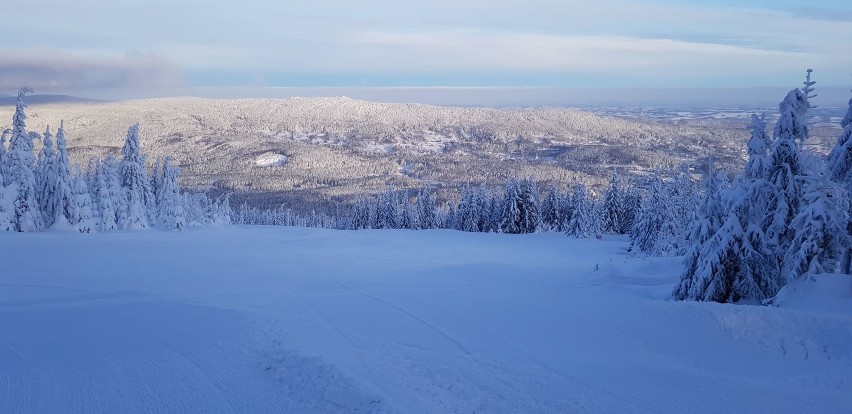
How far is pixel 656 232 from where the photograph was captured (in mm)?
35719

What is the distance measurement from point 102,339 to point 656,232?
3347 centimetres

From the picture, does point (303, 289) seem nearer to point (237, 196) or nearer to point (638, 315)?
point (638, 315)

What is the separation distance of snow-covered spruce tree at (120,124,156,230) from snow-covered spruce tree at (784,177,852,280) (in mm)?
34941

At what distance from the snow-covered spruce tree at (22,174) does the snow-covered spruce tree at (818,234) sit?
35147 millimetres

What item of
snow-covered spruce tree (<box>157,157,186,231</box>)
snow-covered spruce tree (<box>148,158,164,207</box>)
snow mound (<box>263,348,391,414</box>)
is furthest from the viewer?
snow-covered spruce tree (<box>148,158,164,207</box>)

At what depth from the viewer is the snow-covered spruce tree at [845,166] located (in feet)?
49.5

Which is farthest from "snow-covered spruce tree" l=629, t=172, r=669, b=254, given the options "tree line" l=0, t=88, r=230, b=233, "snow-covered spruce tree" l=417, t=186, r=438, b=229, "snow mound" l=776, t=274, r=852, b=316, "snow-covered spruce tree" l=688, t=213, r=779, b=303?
"tree line" l=0, t=88, r=230, b=233

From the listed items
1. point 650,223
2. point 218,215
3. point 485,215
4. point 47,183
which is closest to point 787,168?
point 650,223

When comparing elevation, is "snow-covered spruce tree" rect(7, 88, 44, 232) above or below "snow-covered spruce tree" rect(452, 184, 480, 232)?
above

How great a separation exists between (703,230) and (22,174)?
33240 millimetres

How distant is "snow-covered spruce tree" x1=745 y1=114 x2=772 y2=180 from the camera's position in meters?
15.9

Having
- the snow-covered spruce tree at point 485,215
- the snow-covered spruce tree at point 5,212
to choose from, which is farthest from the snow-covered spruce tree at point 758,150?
the snow-covered spruce tree at point 485,215

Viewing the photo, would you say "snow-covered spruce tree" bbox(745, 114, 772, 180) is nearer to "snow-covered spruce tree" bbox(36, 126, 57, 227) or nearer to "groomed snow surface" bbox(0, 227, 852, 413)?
"groomed snow surface" bbox(0, 227, 852, 413)

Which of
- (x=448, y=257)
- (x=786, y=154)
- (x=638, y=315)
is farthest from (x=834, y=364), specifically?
(x=448, y=257)
